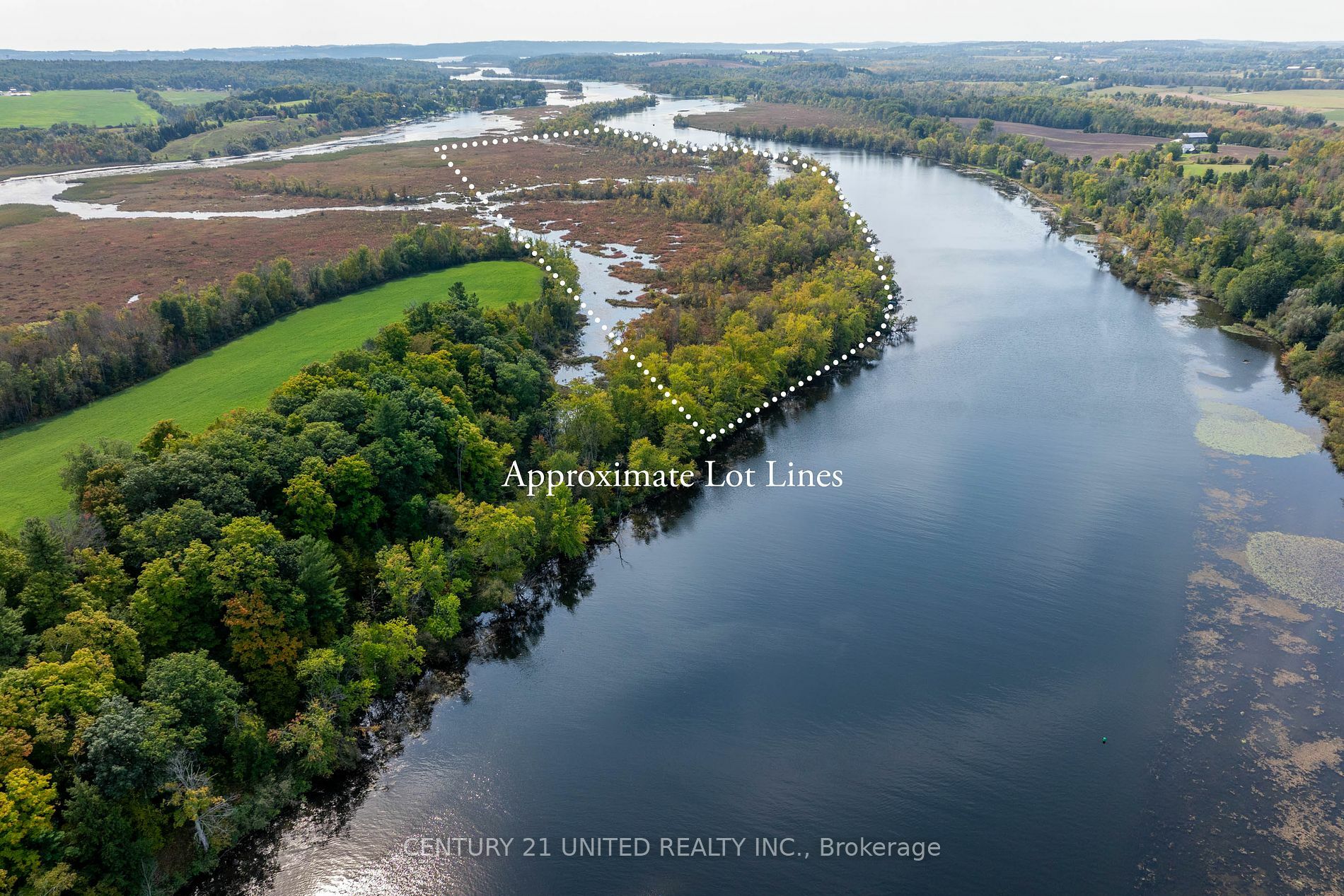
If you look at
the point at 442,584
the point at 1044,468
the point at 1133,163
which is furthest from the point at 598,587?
the point at 1133,163

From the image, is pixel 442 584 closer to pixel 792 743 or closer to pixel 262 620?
pixel 262 620

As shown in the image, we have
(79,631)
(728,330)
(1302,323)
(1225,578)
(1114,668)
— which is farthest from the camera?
(1302,323)

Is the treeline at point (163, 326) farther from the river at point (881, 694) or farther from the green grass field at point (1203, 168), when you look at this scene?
the green grass field at point (1203, 168)

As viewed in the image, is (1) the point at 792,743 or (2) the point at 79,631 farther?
(1) the point at 792,743

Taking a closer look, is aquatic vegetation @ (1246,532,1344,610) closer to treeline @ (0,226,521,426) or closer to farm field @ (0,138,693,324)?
treeline @ (0,226,521,426)

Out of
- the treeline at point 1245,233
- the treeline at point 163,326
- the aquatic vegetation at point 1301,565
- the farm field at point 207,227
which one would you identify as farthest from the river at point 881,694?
the farm field at point 207,227

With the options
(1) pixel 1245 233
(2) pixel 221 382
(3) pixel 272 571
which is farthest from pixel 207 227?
(1) pixel 1245 233
